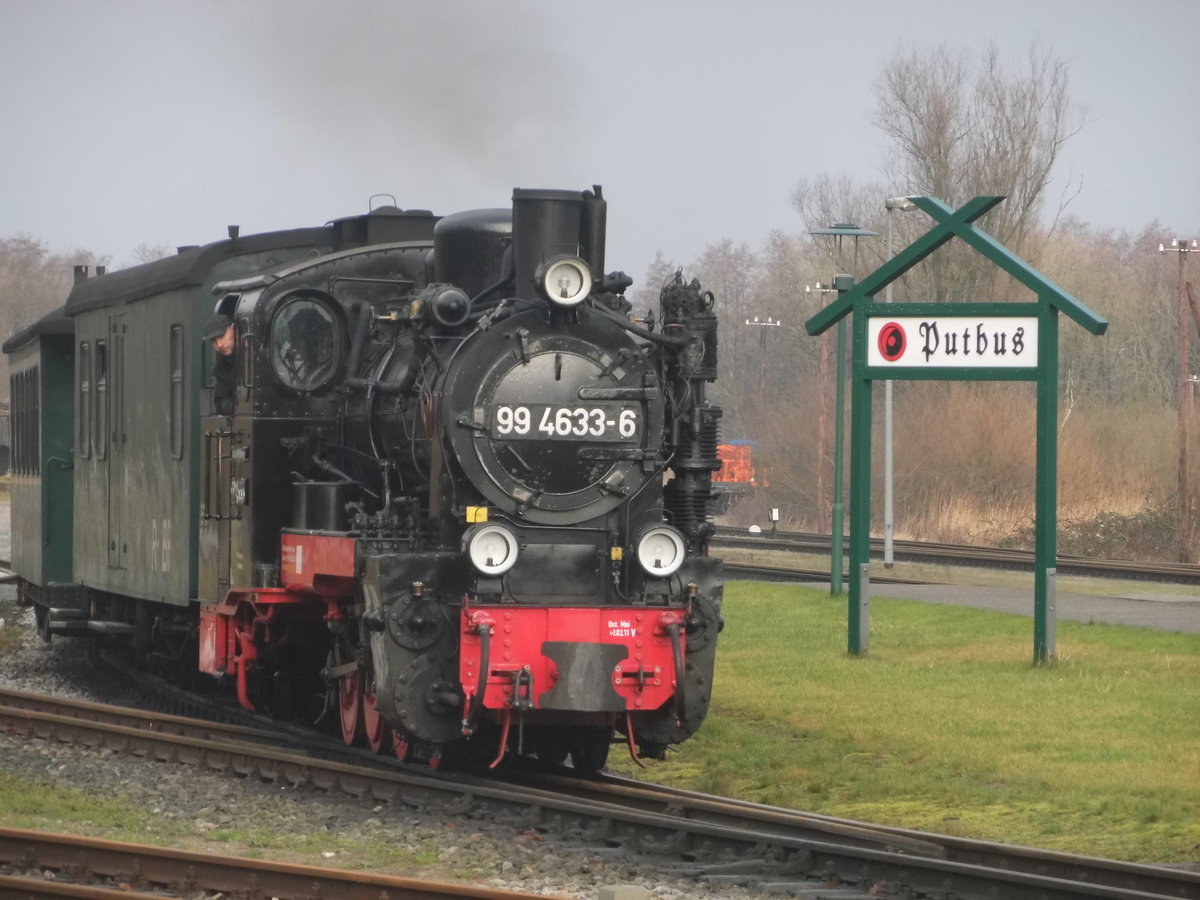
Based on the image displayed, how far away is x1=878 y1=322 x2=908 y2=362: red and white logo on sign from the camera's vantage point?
1431cm

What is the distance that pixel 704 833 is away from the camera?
7785 mm

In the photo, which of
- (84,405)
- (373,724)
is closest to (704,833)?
(373,724)

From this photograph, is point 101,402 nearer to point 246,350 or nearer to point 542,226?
point 246,350

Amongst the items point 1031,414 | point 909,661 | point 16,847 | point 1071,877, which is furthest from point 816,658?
point 1031,414

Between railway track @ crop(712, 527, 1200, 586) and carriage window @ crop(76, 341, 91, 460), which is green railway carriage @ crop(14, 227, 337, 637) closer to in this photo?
carriage window @ crop(76, 341, 91, 460)

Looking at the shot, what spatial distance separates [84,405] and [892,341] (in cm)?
684

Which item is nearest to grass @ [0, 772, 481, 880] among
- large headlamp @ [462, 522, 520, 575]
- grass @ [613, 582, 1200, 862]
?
large headlamp @ [462, 522, 520, 575]

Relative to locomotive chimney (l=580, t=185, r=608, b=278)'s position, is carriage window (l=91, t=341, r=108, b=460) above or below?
below

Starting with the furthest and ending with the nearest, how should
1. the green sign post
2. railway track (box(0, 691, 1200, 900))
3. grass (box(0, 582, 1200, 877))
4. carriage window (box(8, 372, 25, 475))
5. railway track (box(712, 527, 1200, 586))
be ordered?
railway track (box(712, 527, 1200, 586)) < carriage window (box(8, 372, 25, 475)) < the green sign post < grass (box(0, 582, 1200, 877)) < railway track (box(0, 691, 1200, 900))

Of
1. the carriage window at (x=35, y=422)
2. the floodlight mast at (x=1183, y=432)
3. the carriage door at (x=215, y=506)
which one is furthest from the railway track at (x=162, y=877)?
the floodlight mast at (x=1183, y=432)

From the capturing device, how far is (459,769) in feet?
32.3

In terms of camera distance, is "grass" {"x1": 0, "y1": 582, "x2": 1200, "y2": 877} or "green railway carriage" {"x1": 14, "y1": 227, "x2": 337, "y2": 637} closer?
"grass" {"x1": 0, "y1": 582, "x2": 1200, "y2": 877}

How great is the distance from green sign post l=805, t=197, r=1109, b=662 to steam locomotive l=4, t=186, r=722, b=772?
180 inches

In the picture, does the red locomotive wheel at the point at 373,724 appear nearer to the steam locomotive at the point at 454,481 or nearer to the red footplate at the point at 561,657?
the steam locomotive at the point at 454,481
